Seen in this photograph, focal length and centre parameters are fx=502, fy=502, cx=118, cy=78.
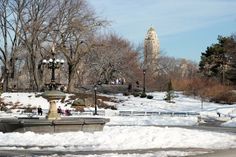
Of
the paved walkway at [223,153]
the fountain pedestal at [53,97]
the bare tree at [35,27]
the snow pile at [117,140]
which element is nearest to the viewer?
the paved walkway at [223,153]

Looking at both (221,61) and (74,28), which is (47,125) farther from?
(221,61)

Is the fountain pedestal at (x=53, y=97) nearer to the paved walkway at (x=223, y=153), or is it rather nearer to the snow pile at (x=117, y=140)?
the snow pile at (x=117, y=140)

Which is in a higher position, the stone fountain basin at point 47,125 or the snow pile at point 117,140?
the stone fountain basin at point 47,125

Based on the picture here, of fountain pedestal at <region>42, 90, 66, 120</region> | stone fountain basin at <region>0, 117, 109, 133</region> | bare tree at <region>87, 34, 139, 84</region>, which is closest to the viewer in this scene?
stone fountain basin at <region>0, 117, 109, 133</region>

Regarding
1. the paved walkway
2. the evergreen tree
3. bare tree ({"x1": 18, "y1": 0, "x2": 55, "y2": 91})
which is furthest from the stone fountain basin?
the evergreen tree

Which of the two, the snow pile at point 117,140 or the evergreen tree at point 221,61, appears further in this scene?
the evergreen tree at point 221,61

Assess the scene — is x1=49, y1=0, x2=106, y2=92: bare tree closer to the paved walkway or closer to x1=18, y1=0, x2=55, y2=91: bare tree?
x1=18, y1=0, x2=55, y2=91: bare tree

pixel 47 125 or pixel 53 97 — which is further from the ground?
pixel 53 97

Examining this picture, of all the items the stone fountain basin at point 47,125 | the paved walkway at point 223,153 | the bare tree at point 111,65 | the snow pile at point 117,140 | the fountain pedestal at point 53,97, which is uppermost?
the bare tree at point 111,65

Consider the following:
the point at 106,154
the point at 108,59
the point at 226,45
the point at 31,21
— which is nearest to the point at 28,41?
the point at 31,21

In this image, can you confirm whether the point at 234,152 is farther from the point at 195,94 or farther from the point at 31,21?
the point at 195,94

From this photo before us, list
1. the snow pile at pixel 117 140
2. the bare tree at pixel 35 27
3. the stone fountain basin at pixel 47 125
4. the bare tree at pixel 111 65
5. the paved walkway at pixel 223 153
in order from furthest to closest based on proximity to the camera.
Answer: the bare tree at pixel 111 65 < the bare tree at pixel 35 27 < the stone fountain basin at pixel 47 125 < the snow pile at pixel 117 140 < the paved walkway at pixel 223 153

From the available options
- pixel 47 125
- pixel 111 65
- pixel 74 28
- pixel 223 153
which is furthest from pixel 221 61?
pixel 223 153

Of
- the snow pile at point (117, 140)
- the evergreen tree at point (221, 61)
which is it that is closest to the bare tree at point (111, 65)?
the evergreen tree at point (221, 61)
